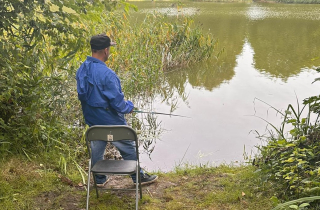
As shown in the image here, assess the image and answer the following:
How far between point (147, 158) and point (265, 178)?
2281mm

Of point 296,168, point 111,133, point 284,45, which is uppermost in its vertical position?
point 284,45

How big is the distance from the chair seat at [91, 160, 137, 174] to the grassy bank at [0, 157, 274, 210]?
17.6 inches

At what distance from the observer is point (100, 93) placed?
295 centimetres

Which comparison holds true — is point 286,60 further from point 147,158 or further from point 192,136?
A: point 147,158

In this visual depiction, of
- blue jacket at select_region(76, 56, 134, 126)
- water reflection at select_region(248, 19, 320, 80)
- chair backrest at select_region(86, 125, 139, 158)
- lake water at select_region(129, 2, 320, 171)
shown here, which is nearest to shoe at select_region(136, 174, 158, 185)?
blue jacket at select_region(76, 56, 134, 126)

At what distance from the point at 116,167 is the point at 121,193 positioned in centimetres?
70

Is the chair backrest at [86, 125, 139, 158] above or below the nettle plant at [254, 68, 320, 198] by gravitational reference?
above

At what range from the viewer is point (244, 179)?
11.6ft

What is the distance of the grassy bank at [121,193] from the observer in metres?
2.99

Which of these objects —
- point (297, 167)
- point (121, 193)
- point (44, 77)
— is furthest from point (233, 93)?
point (44, 77)

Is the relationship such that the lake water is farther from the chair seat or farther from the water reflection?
the chair seat

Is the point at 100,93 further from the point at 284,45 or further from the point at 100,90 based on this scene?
the point at 284,45

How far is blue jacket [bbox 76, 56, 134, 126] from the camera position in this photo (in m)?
2.91

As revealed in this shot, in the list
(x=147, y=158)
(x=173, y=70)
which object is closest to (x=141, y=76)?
(x=147, y=158)
